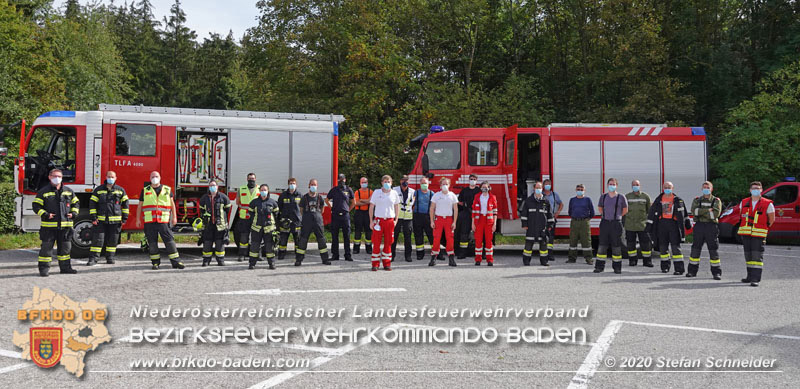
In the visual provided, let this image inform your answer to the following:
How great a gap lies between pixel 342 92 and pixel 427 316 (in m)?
18.4

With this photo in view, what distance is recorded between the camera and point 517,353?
5465 millimetres

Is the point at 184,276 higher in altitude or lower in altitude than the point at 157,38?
lower

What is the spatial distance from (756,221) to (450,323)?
6.43m

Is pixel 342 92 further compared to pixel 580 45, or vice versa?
pixel 580 45

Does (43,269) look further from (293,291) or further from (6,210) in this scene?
(6,210)

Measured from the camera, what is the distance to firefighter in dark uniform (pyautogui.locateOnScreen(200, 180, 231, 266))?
36.7 feet

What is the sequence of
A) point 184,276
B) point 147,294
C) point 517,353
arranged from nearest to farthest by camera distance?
point 517,353, point 147,294, point 184,276

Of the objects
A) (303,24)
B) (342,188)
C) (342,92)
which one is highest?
(303,24)

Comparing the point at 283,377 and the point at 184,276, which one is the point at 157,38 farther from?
the point at 283,377

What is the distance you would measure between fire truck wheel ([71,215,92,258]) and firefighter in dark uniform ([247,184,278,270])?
3548 millimetres

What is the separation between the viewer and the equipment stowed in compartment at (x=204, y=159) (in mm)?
12914

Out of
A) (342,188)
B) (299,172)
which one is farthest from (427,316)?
(299,172)

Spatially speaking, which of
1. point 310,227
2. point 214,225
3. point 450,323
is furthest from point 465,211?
point 450,323

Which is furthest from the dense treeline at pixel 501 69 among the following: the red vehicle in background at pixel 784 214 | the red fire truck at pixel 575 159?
the red fire truck at pixel 575 159
